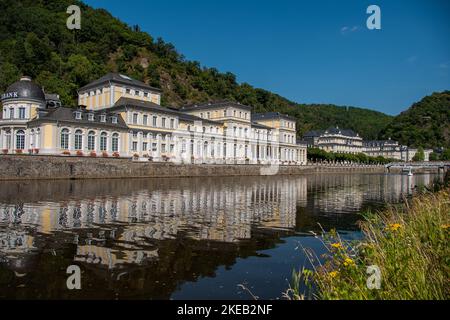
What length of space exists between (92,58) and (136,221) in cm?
9980

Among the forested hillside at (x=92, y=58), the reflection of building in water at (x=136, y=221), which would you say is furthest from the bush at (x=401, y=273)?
the forested hillside at (x=92, y=58)

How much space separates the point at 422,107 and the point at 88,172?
582ft

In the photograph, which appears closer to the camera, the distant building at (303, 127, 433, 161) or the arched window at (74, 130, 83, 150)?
the arched window at (74, 130, 83, 150)

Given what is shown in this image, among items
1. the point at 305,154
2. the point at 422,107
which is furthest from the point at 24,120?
the point at 422,107

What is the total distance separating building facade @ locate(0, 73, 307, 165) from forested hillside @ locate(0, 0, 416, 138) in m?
15.4

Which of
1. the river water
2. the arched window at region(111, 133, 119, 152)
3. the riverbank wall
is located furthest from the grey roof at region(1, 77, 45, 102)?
the river water

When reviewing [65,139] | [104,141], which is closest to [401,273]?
[65,139]

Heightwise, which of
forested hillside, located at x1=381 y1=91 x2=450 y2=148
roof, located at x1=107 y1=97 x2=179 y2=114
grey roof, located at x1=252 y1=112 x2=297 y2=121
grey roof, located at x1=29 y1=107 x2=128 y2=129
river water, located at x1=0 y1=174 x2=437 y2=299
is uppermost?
forested hillside, located at x1=381 y1=91 x2=450 y2=148

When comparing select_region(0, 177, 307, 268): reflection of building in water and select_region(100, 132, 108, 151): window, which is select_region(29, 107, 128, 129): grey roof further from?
select_region(0, 177, 307, 268): reflection of building in water

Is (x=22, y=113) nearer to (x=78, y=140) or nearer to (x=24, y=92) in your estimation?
(x=24, y=92)

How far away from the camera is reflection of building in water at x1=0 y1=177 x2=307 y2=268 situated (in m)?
11.3

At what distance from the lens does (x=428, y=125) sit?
Result: 7008 inches

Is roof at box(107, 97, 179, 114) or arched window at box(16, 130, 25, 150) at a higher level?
roof at box(107, 97, 179, 114)
